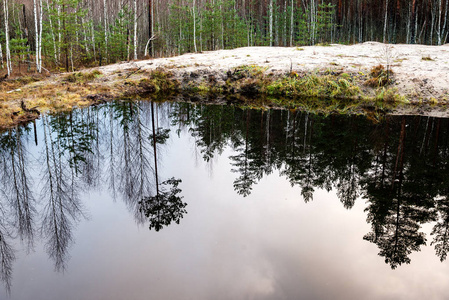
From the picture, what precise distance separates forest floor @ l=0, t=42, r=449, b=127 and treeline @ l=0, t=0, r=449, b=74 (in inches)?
215

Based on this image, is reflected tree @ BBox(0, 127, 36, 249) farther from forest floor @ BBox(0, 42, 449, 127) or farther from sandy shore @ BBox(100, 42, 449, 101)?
sandy shore @ BBox(100, 42, 449, 101)

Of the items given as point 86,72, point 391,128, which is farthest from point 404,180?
point 86,72

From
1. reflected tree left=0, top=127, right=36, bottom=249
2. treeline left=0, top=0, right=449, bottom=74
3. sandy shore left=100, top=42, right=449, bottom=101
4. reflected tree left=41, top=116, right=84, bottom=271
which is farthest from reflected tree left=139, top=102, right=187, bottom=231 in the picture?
treeline left=0, top=0, right=449, bottom=74

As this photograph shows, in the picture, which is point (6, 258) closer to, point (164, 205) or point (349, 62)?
point (164, 205)

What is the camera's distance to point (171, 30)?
135ft

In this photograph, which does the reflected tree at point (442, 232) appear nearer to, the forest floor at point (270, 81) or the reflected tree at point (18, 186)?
the reflected tree at point (18, 186)

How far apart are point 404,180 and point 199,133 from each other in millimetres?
6215

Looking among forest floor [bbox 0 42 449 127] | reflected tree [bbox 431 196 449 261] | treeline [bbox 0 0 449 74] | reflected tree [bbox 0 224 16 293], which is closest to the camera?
reflected tree [bbox 0 224 16 293]

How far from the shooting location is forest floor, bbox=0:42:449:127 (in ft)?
45.9

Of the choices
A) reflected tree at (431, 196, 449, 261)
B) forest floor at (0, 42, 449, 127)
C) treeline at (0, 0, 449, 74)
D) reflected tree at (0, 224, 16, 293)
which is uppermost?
treeline at (0, 0, 449, 74)

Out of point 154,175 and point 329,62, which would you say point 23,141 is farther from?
point 329,62

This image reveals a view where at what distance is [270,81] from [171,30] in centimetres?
2798

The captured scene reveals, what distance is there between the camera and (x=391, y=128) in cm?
990

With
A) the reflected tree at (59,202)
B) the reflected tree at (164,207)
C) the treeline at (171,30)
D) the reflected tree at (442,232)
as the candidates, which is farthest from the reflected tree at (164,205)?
the treeline at (171,30)
